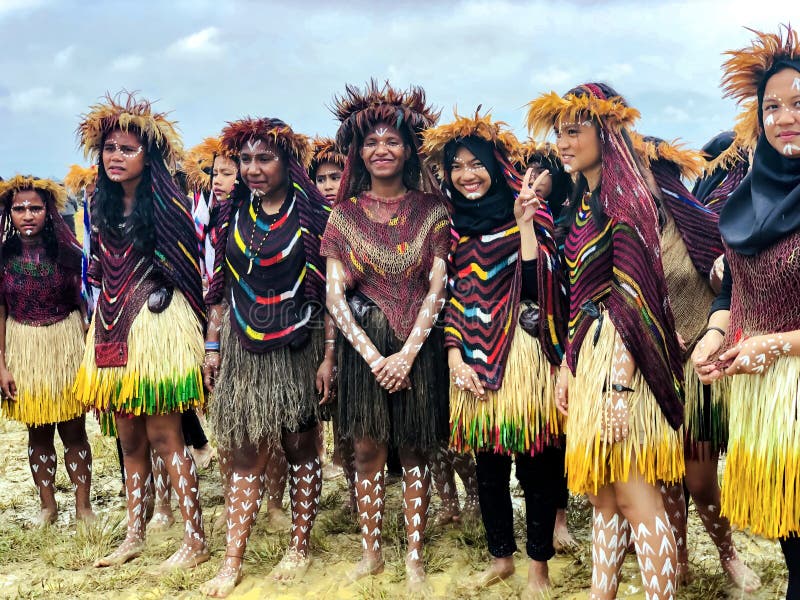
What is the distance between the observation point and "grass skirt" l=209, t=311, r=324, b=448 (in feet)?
12.0

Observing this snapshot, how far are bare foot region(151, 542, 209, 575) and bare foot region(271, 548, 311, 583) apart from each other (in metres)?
0.45

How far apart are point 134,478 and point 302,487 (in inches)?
40.5

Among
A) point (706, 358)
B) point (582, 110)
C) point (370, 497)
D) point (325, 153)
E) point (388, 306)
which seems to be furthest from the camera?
point (325, 153)

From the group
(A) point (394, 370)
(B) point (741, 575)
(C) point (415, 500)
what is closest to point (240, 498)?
(C) point (415, 500)

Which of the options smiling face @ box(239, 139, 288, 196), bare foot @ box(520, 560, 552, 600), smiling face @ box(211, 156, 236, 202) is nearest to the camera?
bare foot @ box(520, 560, 552, 600)

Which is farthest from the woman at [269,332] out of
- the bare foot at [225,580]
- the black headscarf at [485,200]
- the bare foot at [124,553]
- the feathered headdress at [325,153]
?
the feathered headdress at [325,153]

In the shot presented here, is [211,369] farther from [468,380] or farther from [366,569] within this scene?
[468,380]

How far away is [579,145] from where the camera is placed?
9.49ft

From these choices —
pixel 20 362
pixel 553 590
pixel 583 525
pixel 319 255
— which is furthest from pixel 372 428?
pixel 20 362

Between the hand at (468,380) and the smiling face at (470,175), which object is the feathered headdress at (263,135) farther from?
the hand at (468,380)

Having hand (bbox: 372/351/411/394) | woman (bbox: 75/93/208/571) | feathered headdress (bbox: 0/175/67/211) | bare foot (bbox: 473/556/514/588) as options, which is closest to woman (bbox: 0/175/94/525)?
feathered headdress (bbox: 0/175/67/211)

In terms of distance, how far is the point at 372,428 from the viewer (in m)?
3.55

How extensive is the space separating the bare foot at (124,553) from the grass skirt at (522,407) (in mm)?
2115

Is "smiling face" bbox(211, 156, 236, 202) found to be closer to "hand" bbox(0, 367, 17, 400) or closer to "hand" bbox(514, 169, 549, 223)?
"hand" bbox(0, 367, 17, 400)
